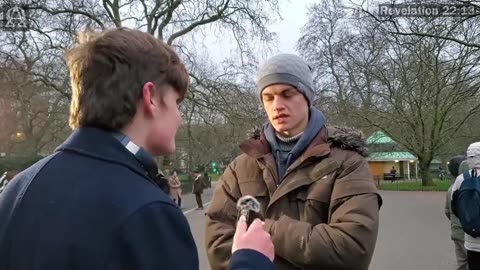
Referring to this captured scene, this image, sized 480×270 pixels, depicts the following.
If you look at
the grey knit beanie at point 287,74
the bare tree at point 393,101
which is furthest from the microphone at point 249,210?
the bare tree at point 393,101

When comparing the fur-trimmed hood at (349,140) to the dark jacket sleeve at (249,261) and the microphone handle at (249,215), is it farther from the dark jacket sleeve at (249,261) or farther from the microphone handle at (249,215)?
the dark jacket sleeve at (249,261)

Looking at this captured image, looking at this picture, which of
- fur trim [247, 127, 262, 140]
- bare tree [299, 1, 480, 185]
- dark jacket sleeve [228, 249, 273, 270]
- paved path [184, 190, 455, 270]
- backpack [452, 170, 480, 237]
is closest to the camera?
dark jacket sleeve [228, 249, 273, 270]

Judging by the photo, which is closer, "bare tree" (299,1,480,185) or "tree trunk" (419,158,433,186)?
"bare tree" (299,1,480,185)

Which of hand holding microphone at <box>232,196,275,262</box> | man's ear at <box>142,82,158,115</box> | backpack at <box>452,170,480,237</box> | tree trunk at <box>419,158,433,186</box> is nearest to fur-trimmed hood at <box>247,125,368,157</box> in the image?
hand holding microphone at <box>232,196,275,262</box>

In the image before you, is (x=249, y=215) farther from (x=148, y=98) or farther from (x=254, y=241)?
(x=148, y=98)

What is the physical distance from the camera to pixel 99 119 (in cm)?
137

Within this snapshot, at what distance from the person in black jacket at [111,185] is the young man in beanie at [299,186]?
506 mm

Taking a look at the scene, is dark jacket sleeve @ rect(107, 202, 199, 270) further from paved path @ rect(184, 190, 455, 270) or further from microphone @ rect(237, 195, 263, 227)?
paved path @ rect(184, 190, 455, 270)

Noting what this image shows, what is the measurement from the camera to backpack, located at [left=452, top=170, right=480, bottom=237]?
Result: 5.03 m

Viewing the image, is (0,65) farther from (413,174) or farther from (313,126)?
(413,174)

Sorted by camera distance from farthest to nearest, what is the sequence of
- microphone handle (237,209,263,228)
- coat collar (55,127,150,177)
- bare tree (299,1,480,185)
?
bare tree (299,1,480,185), microphone handle (237,209,263,228), coat collar (55,127,150,177)

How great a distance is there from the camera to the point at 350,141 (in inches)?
88.9

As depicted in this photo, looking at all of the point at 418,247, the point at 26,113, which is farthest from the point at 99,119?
the point at 26,113

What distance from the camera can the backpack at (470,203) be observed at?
16.5ft
